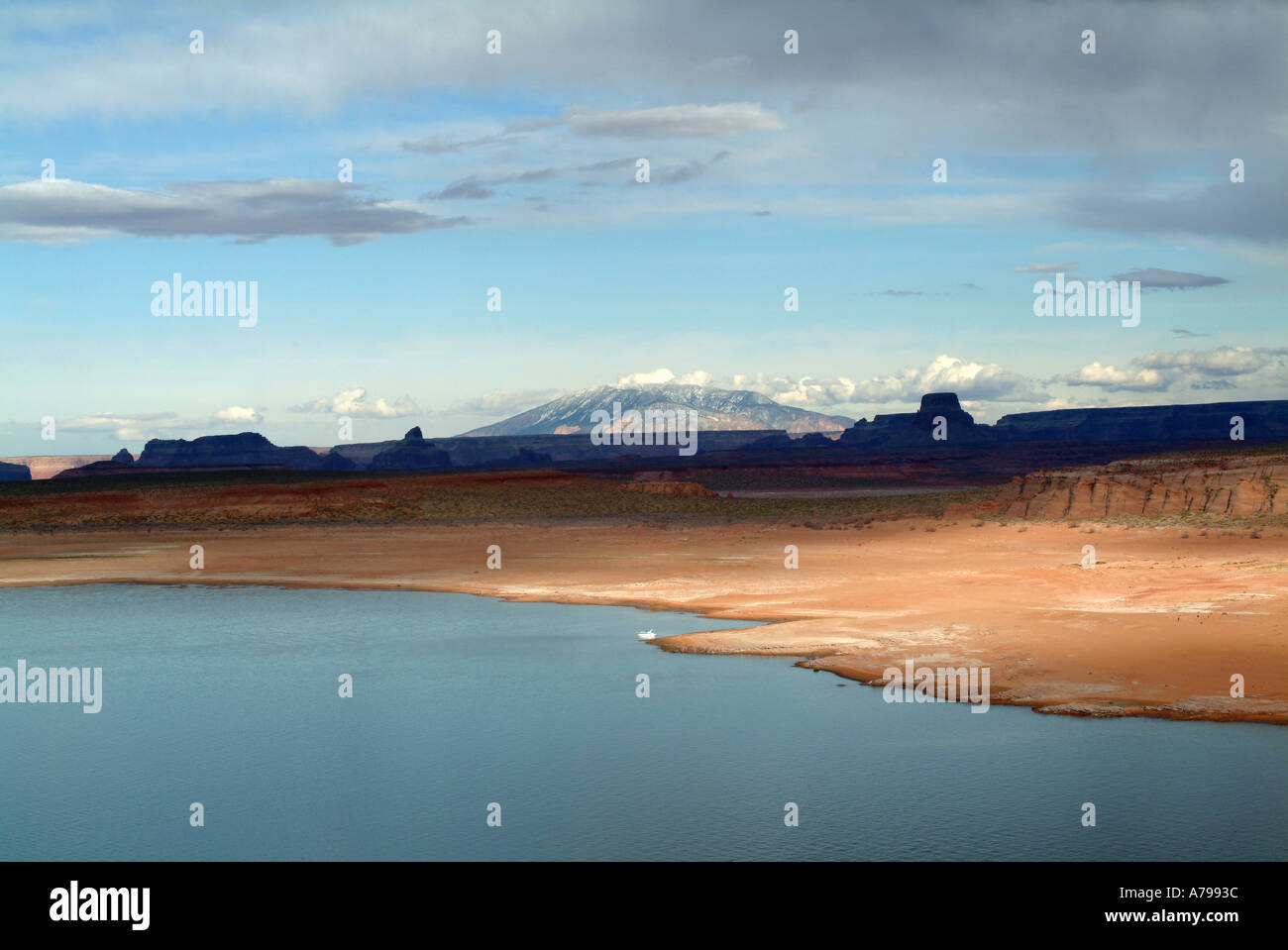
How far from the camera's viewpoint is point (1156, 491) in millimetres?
43031

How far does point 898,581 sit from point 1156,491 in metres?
20.0

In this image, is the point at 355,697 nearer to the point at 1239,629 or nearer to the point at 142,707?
the point at 142,707

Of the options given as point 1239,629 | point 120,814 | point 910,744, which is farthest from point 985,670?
point 120,814

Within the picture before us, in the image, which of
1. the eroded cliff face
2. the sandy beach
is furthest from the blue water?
the eroded cliff face

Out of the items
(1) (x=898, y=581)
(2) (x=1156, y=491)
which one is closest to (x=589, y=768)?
(1) (x=898, y=581)

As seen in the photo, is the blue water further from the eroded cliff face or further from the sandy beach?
the eroded cliff face

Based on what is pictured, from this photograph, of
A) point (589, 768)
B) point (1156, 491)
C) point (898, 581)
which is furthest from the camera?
point (1156, 491)

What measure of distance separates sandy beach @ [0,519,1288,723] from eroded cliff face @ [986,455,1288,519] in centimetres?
266

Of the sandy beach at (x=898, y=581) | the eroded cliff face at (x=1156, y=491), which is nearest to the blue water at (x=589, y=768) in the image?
the sandy beach at (x=898, y=581)

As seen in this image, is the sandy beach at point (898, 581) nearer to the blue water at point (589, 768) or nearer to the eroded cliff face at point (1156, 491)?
the blue water at point (589, 768)

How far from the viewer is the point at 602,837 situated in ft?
35.4

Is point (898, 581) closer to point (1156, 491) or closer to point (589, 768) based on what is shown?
point (589, 768)
